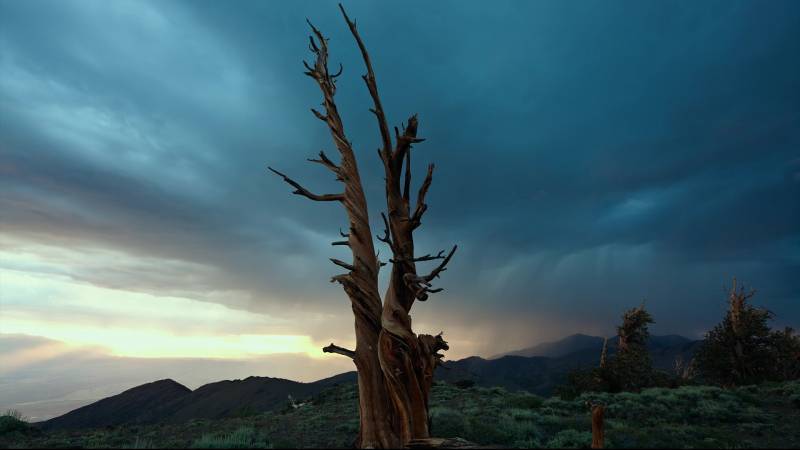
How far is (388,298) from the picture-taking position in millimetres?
8758

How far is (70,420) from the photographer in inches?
1479

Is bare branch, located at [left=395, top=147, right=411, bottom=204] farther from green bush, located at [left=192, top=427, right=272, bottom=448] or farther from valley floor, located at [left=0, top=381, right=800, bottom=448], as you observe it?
green bush, located at [left=192, top=427, right=272, bottom=448]

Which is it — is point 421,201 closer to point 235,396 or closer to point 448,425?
point 448,425

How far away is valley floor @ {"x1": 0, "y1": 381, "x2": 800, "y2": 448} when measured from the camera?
32.3ft

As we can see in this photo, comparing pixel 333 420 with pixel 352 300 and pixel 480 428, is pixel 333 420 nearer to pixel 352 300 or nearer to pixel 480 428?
pixel 480 428

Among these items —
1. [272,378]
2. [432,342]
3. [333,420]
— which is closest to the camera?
[432,342]

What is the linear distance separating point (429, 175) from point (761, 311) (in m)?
39.4

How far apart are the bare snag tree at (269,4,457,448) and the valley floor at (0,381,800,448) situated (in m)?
1.61

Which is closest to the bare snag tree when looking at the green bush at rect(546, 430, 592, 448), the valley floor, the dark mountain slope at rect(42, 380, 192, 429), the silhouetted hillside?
the valley floor

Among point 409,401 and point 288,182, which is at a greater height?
point 288,182

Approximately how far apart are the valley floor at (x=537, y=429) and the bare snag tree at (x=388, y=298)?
161cm

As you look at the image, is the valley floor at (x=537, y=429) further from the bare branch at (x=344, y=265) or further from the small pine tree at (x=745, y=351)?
the small pine tree at (x=745, y=351)

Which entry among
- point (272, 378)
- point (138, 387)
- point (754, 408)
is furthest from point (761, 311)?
point (138, 387)

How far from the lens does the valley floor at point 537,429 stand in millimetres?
9852
